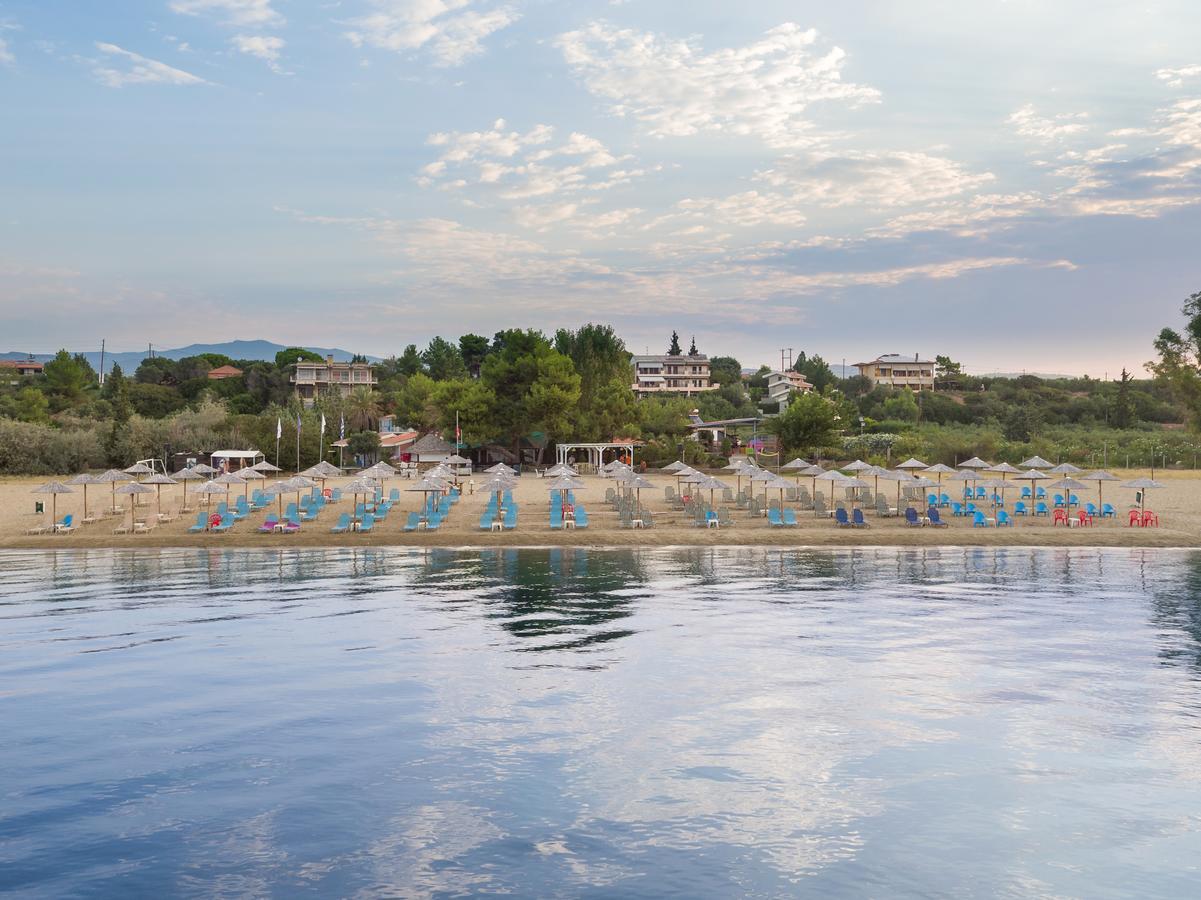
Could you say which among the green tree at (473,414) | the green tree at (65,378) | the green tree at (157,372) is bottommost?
the green tree at (473,414)

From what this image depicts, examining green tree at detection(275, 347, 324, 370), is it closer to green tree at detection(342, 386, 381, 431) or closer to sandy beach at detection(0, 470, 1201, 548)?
green tree at detection(342, 386, 381, 431)

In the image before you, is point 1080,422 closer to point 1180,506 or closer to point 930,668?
point 1180,506

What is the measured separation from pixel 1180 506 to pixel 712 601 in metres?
28.1

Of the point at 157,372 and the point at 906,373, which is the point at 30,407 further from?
the point at 906,373

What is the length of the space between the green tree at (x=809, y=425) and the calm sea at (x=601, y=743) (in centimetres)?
3467

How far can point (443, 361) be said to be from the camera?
106688 mm

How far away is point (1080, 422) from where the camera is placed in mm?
93250

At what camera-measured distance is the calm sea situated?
31.3 feet

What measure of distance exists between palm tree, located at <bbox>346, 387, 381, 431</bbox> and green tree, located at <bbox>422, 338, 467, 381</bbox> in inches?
459

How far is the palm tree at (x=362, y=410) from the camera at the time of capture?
78438 mm

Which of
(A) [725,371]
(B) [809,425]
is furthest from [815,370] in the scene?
(B) [809,425]

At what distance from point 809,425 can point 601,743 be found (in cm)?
4727

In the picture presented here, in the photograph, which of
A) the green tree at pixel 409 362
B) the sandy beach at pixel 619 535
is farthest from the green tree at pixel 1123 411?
the green tree at pixel 409 362

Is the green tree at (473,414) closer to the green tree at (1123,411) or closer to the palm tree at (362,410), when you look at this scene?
the palm tree at (362,410)
